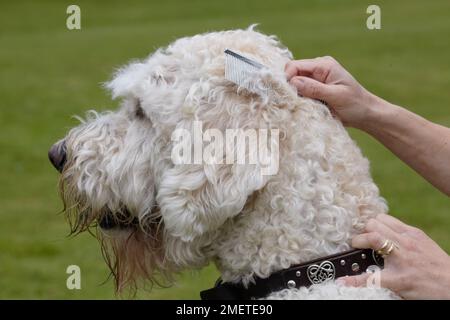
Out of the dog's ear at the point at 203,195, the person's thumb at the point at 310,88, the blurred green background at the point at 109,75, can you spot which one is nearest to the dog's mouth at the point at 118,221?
the dog's ear at the point at 203,195

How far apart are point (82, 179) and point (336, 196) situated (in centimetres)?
97

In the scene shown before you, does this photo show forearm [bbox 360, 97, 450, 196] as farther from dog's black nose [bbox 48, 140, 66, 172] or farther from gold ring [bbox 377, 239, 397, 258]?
dog's black nose [bbox 48, 140, 66, 172]

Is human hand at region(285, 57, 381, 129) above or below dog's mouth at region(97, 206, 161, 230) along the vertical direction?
above

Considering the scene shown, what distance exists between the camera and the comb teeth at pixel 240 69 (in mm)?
3205

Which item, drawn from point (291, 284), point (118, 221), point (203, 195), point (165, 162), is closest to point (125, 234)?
point (118, 221)

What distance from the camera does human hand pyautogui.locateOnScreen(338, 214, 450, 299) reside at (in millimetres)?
3127

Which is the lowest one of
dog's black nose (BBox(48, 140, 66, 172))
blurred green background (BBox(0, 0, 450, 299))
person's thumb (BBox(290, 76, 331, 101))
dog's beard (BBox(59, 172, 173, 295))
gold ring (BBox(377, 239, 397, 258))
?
gold ring (BBox(377, 239, 397, 258))

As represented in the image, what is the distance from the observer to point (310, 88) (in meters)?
3.36

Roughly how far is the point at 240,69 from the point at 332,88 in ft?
1.44

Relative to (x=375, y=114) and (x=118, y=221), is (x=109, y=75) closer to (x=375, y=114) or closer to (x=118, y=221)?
(x=118, y=221)

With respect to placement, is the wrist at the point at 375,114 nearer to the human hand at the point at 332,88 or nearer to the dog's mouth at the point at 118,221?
the human hand at the point at 332,88

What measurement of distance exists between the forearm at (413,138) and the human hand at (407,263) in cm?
58

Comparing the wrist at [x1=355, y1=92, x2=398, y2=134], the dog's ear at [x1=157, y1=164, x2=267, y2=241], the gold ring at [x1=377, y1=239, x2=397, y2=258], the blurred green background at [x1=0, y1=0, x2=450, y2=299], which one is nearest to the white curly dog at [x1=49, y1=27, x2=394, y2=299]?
the dog's ear at [x1=157, y1=164, x2=267, y2=241]

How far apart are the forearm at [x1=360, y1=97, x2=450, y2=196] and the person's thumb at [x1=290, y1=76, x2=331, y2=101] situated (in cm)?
39
